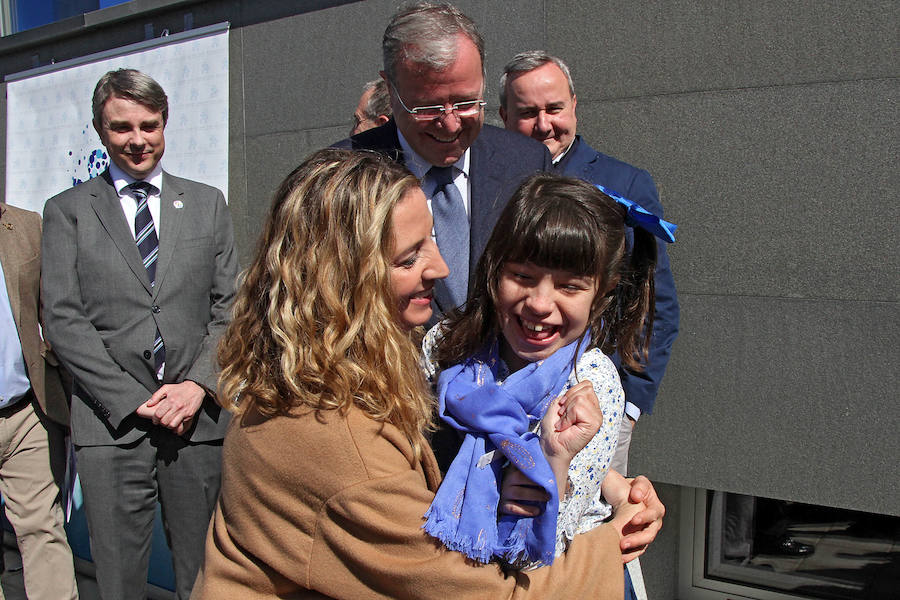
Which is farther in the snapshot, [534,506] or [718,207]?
[718,207]

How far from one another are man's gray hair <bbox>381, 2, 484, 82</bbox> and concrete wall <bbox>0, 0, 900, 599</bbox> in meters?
1.72

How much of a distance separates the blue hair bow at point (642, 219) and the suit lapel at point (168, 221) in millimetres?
2075

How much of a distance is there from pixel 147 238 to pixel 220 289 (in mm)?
376

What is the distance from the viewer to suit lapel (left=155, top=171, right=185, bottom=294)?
3194 millimetres

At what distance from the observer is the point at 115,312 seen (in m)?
3.12

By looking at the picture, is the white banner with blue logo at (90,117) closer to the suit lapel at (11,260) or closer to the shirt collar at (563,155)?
the suit lapel at (11,260)

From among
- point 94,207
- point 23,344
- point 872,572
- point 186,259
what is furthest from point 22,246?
point 872,572

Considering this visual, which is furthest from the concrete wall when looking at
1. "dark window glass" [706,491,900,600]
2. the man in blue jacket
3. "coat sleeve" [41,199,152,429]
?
"coat sleeve" [41,199,152,429]

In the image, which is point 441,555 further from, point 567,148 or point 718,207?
point 718,207

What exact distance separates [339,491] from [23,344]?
2882 mm

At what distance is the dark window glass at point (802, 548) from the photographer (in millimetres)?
3588

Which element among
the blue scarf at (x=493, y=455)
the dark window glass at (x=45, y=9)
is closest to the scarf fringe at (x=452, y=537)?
the blue scarf at (x=493, y=455)

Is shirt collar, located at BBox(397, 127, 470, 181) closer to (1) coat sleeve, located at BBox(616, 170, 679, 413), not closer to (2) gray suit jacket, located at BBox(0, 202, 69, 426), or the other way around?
(1) coat sleeve, located at BBox(616, 170, 679, 413)

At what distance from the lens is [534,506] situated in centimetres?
149
